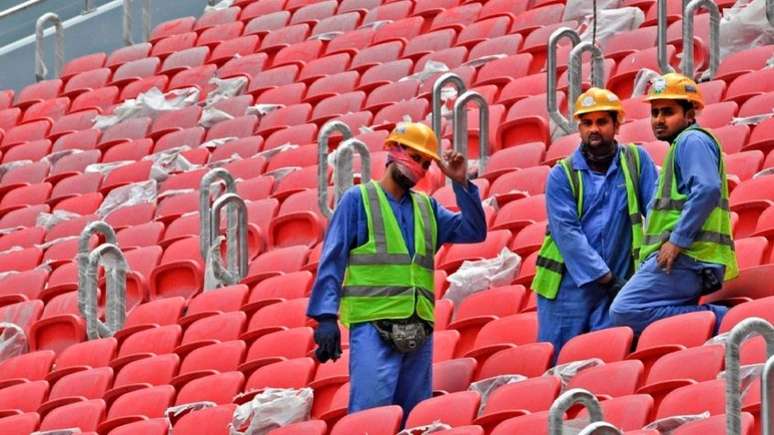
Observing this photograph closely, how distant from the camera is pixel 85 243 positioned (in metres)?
11.8

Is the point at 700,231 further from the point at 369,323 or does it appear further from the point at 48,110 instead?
the point at 48,110

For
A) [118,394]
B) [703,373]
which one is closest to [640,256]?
[703,373]

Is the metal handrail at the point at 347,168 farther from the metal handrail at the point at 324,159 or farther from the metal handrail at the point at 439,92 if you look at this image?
the metal handrail at the point at 439,92

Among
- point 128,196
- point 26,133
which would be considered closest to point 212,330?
point 128,196

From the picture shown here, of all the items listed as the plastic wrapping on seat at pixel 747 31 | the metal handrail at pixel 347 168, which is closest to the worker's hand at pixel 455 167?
the metal handrail at pixel 347 168

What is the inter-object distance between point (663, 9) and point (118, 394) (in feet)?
11.5

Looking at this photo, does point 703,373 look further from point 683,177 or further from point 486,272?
point 486,272

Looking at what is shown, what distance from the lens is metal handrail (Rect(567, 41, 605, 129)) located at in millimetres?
11484

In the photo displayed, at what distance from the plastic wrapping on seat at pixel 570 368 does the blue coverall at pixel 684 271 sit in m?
0.41

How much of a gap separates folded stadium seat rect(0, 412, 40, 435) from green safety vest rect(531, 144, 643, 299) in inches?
97.3

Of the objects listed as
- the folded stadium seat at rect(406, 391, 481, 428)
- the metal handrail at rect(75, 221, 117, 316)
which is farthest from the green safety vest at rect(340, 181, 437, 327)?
the metal handrail at rect(75, 221, 117, 316)

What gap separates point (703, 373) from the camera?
8.05 meters

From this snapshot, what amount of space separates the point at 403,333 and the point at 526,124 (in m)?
3.08

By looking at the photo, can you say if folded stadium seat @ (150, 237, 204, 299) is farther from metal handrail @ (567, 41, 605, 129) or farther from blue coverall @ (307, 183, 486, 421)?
blue coverall @ (307, 183, 486, 421)
